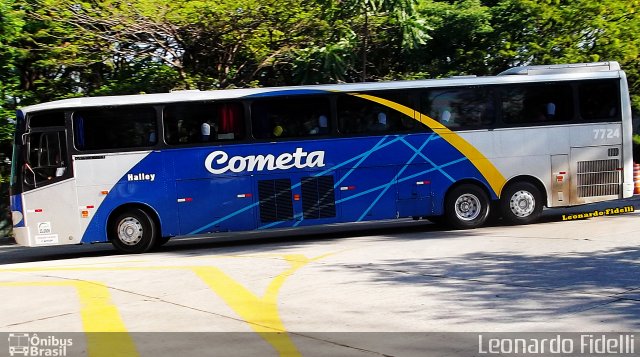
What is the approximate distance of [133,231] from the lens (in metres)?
15.4

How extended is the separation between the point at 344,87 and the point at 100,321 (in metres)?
9.03

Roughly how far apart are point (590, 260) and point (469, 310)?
388 centimetres

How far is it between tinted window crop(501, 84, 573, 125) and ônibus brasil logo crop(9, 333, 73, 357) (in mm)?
11723

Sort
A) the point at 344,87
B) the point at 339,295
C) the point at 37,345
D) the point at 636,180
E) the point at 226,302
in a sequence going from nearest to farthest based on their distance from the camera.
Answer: the point at 37,345
the point at 226,302
the point at 339,295
the point at 344,87
the point at 636,180

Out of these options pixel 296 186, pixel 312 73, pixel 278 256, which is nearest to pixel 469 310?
pixel 278 256

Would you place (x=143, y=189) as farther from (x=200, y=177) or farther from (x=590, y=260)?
(x=590, y=260)

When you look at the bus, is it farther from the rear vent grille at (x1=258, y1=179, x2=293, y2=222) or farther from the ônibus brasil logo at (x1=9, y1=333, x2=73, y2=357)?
the ônibus brasil logo at (x1=9, y1=333, x2=73, y2=357)

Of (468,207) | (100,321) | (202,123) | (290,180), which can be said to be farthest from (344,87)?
(100,321)

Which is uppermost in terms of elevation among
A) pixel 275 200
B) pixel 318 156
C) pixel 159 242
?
pixel 318 156

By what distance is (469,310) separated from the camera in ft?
27.5

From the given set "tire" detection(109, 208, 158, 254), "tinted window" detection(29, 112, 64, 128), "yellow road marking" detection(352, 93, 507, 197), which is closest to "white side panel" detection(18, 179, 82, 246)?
"tire" detection(109, 208, 158, 254)

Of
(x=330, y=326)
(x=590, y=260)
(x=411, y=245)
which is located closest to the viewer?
(x=330, y=326)

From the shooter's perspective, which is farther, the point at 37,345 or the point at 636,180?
the point at 636,180

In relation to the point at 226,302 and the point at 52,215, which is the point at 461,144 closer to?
the point at 226,302
